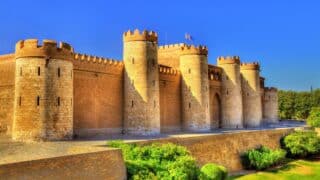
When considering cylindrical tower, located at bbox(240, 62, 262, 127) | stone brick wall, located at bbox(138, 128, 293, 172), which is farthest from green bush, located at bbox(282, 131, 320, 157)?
cylindrical tower, located at bbox(240, 62, 262, 127)

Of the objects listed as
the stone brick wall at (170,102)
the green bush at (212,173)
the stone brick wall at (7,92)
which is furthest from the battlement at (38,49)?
the stone brick wall at (170,102)

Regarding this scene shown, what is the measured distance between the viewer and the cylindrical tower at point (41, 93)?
20172mm

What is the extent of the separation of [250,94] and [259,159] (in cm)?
1537

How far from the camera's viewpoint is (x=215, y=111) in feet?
126

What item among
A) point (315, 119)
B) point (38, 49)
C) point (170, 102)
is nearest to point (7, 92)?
point (38, 49)

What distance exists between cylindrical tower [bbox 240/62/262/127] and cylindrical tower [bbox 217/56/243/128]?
3.12 m

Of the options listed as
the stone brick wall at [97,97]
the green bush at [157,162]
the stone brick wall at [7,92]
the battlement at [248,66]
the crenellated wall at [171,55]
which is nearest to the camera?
the green bush at [157,162]

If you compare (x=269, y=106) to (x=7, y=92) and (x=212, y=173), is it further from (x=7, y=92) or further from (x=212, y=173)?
(x=7, y=92)

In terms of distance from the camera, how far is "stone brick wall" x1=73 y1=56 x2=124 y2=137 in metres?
24.4

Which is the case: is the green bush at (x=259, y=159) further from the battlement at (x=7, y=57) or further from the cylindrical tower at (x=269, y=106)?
the cylindrical tower at (x=269, y=106)

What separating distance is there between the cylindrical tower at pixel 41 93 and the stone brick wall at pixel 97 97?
2.92 meters

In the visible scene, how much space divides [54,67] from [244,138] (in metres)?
15.5

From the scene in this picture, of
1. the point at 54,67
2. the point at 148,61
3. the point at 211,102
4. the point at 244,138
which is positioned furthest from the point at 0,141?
the point at 211,102

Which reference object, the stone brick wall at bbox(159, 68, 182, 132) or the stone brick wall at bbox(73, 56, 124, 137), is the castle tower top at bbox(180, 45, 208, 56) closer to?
the stone brick wall at bbox(159, 68, 182, 132)
